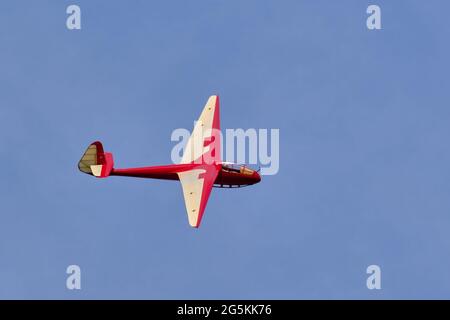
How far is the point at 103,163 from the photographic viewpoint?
114625mm

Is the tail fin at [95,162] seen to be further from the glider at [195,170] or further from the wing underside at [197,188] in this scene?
the wing underside at [197,188]

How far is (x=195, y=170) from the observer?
113 m

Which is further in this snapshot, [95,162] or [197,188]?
[95,162]

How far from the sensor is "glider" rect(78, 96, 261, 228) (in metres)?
111

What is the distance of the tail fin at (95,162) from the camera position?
376 ft

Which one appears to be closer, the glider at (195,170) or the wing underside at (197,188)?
the wing underside at (197,188)

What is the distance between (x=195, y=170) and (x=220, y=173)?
264 centimetres

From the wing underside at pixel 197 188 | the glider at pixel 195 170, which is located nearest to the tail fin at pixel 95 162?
the glider at pixel 195 170

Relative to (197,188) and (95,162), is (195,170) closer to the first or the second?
(197,188)

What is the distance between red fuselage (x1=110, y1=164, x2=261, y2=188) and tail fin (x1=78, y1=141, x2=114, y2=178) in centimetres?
95

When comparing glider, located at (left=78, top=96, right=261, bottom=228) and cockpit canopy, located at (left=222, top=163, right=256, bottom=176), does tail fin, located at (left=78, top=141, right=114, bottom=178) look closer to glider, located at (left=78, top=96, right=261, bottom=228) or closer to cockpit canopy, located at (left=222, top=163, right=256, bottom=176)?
glider, located at (left=78, top=96, right=261, bottom=228)

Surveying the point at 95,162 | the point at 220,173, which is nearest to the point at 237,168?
the point at 220,173
